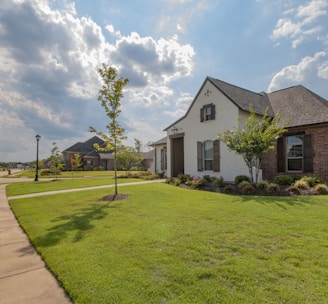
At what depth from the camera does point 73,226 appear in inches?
204

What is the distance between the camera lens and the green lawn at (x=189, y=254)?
98.3 inches

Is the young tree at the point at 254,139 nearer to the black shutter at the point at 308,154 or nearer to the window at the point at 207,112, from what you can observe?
the black shutter at the point at 308,154

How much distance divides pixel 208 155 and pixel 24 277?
A: 13.2 m

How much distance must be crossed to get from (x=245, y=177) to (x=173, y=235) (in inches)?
343

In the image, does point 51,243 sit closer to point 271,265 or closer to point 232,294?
point 232,294

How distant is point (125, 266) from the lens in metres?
3.10

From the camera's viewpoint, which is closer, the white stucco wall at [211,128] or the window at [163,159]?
the white stucco wall at [211,128]

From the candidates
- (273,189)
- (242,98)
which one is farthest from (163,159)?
(273,189)

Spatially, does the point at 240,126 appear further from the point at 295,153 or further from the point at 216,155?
the point at 295,153

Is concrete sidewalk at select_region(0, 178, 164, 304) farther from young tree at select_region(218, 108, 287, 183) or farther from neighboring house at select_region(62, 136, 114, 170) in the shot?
neighboring house at select_region(62, 136, 114, 170)

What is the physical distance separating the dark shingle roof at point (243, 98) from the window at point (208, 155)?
128 inches

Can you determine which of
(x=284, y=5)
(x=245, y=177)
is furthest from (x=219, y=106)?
(x=284, y=5)

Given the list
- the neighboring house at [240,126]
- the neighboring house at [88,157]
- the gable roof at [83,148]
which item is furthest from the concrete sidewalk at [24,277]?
the gable roof at [83,148]

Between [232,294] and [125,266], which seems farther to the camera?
[125,266]
